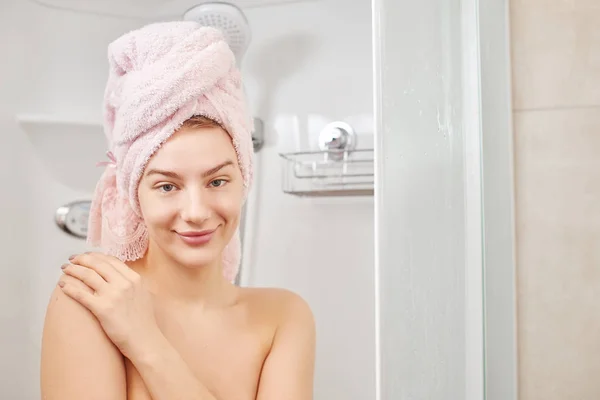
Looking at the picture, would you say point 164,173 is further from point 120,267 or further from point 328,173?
point 328,173

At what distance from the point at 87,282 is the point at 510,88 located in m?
0.49

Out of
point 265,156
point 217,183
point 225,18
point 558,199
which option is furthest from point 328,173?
point 558,199

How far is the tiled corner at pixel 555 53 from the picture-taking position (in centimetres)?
57

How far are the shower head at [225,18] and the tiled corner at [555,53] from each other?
1.90 ft

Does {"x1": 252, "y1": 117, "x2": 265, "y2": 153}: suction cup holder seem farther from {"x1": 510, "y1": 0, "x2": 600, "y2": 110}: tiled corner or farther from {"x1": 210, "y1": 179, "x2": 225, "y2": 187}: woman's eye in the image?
{"x1": 510, "y1": 0, "x2": 600, "y2": 110}: tiled corner

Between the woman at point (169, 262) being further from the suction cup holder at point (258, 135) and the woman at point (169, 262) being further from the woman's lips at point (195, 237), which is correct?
the suction cup holder at point (258, 135)

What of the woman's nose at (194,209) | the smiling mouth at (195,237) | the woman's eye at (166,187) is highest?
the woman's eye at (166,187)

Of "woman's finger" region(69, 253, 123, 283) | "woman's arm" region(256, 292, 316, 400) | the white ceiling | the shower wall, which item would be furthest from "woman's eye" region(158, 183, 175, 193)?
the white ceiling

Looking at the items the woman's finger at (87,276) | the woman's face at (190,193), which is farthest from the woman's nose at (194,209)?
the woman's finger at (87,276)

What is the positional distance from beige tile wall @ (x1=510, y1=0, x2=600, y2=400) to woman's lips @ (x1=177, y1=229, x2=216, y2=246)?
1.12 ft

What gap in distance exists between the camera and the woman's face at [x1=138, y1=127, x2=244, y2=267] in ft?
2.08

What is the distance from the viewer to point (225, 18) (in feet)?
3.41

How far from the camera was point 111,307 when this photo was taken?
1.96ft

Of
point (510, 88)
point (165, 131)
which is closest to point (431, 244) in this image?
point (510, 88)
